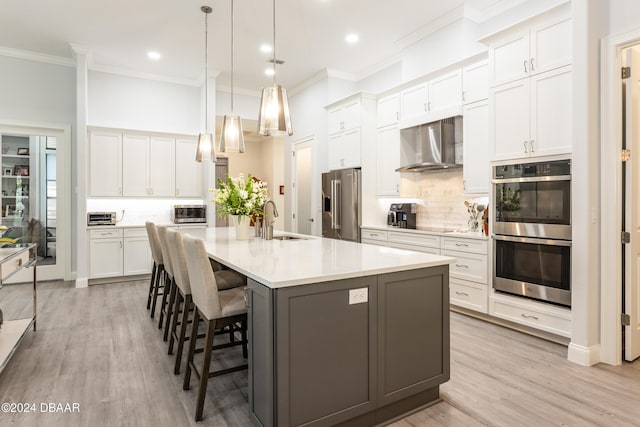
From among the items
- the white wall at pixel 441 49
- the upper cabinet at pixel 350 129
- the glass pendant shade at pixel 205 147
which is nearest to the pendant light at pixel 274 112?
the glass pendant shade at pixel 205 147

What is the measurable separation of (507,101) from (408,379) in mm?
2671

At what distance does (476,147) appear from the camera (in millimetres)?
3914

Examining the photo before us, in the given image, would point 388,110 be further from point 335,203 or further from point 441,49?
point 335,203

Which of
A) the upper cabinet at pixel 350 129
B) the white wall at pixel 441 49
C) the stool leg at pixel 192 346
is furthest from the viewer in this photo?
the upper cabinet at pixel 350 129

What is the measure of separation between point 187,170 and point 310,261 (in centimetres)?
495

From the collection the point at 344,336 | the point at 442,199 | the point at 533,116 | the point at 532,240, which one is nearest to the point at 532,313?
the point at 532,240

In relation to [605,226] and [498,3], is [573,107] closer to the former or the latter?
[605,226]

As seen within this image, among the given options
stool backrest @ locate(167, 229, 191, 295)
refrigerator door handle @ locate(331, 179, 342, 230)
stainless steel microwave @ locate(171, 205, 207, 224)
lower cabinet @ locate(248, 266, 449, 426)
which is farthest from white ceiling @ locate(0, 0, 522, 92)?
lower cabinet @ locate(248, 266, 449, 426)

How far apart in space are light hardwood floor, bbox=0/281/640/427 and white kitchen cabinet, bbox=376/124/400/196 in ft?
7.00

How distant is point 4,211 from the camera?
5477mm

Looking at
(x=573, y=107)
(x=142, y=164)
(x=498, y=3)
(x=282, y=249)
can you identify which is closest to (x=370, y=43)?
(x=498, y=3)

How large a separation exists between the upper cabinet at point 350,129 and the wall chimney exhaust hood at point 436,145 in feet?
2.43

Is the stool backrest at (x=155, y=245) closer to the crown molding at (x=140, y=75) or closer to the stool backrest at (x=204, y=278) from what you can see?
the stool backrest at (x=204, y=278)

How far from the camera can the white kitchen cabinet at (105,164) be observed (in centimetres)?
576
